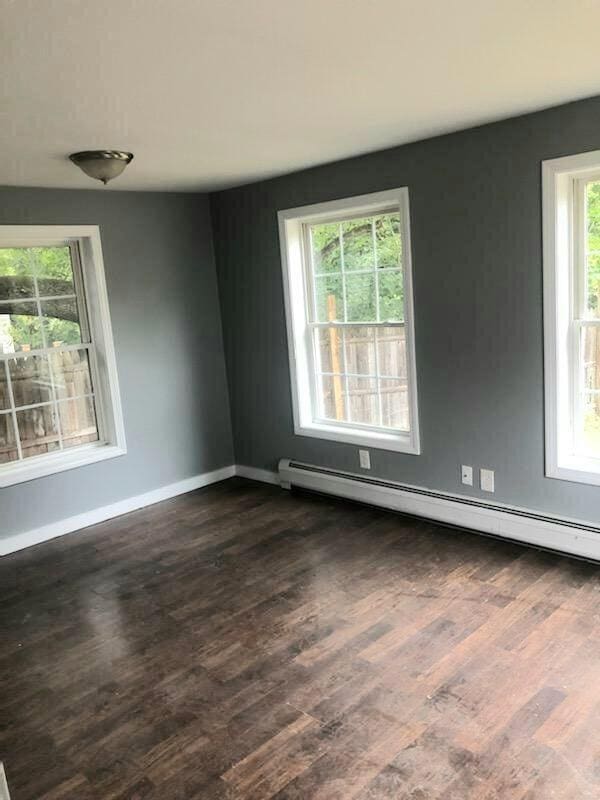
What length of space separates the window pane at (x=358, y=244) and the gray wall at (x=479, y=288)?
0.78ft

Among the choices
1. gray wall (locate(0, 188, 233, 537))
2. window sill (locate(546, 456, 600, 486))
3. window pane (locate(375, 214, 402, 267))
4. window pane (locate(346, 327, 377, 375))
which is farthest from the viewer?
window pane (locate(346, 327, 377, 375))

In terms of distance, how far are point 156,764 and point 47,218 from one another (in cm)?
341

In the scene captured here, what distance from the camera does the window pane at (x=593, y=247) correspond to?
11.3 feet

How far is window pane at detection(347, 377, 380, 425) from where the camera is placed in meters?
4.70

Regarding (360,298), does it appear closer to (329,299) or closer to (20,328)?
(329,299)

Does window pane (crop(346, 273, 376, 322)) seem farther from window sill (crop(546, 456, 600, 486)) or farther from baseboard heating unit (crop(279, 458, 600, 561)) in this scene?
window sill (crop(546, 456, 600, 486))

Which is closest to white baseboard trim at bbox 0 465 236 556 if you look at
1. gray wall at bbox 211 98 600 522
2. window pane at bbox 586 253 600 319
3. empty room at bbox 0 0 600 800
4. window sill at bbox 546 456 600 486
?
empty room at bbox 0 0 600 800

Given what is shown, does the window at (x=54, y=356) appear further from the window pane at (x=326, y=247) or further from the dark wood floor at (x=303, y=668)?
the window pane at (x=326, y=247)

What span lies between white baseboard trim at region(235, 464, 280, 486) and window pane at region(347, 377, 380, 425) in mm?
900

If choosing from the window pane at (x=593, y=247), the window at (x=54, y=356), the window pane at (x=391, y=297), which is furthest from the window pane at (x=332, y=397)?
the window pane at (x=593, y=247)

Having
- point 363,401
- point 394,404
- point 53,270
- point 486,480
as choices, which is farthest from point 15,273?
point 486,480

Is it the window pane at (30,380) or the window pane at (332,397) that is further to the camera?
the window pane at (332,397)

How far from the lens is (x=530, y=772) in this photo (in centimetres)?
219

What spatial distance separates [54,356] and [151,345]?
2.32 ft
